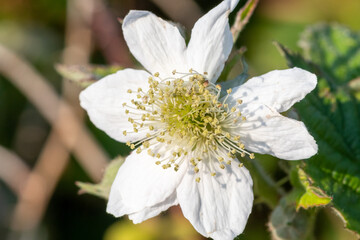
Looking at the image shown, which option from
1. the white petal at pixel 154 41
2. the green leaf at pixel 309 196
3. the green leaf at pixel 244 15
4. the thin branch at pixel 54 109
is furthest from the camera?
the thin branch at pixel 54 109

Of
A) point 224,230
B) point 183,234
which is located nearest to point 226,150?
point 224,230

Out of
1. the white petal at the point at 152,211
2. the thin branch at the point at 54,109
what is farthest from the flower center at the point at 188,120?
the thin branch at the point at 54,109

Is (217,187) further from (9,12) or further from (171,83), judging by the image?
(9,12)

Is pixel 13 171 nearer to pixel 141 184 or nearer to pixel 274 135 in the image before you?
pixel 141 184

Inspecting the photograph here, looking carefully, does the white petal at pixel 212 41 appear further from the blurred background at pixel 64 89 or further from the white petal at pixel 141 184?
the blurred background at pixel 64 89

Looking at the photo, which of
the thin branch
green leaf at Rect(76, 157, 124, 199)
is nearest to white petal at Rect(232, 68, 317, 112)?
green leaf at Rect(76, 157, 124, 199)
